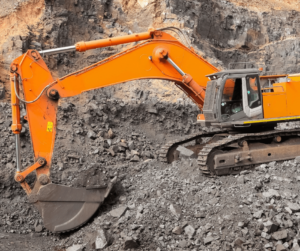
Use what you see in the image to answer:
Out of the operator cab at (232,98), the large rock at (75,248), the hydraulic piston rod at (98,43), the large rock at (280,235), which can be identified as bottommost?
the large rock at (75,248)

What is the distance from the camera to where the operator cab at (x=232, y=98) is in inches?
281

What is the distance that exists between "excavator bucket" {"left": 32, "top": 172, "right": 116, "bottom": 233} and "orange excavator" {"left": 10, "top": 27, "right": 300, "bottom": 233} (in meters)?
0.02

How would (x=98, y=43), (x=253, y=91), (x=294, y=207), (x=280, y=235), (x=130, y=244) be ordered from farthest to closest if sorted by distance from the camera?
(x=253, y=91)
(x=98, y=43)
(x=294, y=207)
(x=130, y=244)
(x=280, y=235)

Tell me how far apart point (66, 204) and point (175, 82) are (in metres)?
3.48

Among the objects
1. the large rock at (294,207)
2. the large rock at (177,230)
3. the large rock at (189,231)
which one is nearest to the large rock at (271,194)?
the large rock at (294,207)

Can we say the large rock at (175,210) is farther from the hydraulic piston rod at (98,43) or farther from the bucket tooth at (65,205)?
the hydraulic piston rod at (98,43)

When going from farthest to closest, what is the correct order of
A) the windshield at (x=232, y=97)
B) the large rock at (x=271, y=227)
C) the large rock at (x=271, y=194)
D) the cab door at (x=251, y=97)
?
the cab door at (x=251, y=97) → the windshield at (x=232, y=97) → the large rock at (x=271, y=194) → the large rock at (x=271, y=227)

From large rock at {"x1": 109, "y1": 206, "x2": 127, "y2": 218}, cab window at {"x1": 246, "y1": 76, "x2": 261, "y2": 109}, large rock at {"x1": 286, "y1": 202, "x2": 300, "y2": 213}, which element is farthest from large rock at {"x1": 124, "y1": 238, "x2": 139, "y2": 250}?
cab window at {"x1": 246, "y1": 76, "x2": 261, "y2": 109}

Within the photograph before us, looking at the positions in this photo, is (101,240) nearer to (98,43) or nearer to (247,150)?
(98,43)

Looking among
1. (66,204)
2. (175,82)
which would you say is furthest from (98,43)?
(66,204)

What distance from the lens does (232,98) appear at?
7328 millimetres

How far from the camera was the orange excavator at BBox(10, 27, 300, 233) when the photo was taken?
574cm

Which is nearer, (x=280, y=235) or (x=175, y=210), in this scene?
(x=280, y=235)

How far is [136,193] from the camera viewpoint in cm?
686
